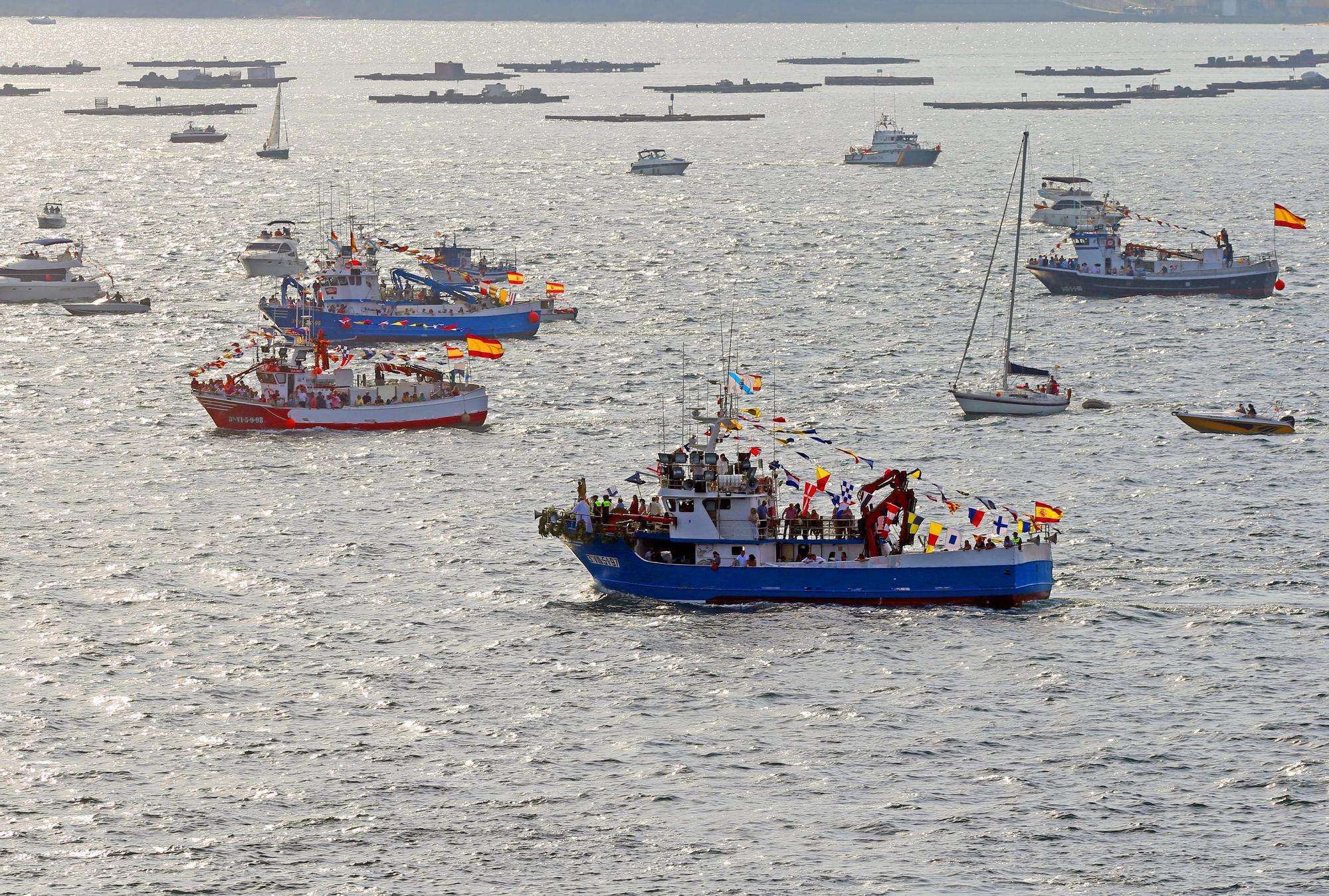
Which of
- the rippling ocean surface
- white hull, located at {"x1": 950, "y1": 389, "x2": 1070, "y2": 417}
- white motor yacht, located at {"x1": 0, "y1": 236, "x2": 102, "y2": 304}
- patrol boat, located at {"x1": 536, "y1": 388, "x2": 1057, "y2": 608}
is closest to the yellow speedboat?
the rippling ocean surface

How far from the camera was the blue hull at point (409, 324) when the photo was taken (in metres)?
142

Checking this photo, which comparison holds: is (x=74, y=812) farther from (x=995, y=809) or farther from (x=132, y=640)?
(x=995, y=809)

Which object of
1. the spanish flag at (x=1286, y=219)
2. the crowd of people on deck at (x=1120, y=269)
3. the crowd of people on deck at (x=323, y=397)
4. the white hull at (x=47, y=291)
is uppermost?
the spanish flag at (x=1286, y=219)

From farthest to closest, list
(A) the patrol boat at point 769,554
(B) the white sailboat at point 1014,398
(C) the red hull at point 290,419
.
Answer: (B) the white sailboat at point 1014,398, (C) the red hull at point 290,419, (A) the patrol boat at point 769,554

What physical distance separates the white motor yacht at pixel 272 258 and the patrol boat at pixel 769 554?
104607mm

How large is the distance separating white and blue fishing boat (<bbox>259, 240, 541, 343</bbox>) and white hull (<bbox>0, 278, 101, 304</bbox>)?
26.3 m

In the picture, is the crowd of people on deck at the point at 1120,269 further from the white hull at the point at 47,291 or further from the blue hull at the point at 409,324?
the white hull at the point at 47,291

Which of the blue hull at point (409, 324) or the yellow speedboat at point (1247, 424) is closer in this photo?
the yellow speedboat at point (1247, 424)

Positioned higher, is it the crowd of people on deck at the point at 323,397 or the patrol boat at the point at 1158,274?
the patrol boat at the point at 1158,274

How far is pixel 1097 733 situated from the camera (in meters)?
67.2

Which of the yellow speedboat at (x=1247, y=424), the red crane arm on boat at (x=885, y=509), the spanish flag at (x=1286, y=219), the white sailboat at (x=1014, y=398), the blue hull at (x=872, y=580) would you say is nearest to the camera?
the blue hull at (x=872, y=580)

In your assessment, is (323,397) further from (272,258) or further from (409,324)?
(272,258)

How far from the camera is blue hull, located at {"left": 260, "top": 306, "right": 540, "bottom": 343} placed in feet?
465

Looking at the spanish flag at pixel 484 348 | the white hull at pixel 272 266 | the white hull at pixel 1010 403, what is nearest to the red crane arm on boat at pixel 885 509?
the spanish flag at pixel 484 348
